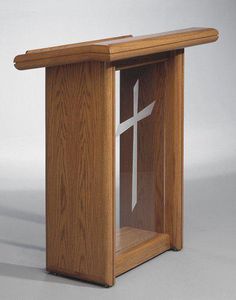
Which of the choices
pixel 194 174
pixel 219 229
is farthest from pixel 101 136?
pixel 194 174

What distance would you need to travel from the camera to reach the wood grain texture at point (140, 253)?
13.4 feet

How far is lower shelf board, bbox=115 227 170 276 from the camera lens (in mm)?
4121

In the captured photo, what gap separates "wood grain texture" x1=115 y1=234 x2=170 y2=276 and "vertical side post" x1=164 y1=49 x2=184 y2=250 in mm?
72

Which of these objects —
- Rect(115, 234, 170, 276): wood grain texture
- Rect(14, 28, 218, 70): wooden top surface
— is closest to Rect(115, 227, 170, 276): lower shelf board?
Rect(115, 234, 170, 276): wood grain texture

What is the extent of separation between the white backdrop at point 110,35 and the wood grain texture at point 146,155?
3.91ft

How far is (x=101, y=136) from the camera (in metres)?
3.85

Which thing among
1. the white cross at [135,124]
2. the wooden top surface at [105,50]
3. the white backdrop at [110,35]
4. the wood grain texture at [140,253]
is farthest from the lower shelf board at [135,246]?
the white backdrop at [110,35]

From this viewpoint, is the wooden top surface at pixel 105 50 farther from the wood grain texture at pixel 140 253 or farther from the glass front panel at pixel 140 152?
the wood grain texture at pixel 140 253

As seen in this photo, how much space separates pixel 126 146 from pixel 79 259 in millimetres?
637

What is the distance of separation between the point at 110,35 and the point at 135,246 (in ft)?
12.7

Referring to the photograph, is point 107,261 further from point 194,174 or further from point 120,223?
point 194,174

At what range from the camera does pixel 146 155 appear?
14.4ft

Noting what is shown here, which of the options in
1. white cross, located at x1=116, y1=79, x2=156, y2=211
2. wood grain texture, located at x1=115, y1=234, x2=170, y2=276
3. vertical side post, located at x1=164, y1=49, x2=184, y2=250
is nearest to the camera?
wood grain texture, located at x1=115, y1=234, x2=170, y2=276

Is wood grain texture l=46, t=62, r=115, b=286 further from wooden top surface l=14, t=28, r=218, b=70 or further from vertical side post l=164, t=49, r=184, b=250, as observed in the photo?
vertical side post l=164, t=49, r=184, b=250
